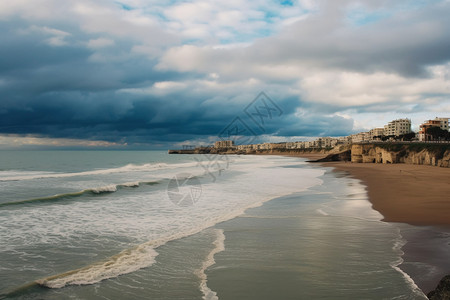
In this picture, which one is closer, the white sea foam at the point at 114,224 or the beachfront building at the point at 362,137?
the white sea foam at the point at 114,224

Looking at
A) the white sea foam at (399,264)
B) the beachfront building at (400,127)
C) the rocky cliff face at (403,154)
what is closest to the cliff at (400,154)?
the rocky cliff face at (403,154)

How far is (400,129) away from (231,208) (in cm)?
15871

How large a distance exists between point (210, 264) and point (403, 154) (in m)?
52.0

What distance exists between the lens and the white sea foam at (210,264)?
5246mm

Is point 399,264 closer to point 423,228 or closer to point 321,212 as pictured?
point 423,228

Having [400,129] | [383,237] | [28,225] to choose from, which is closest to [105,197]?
[28,225]

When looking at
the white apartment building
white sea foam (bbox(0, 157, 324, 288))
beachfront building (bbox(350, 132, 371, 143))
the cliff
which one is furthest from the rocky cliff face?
beachfront building (bbox(350, 132, 371, 143))

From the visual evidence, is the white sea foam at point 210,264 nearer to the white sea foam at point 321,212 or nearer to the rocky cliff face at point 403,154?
the white sea foam at point 321,212

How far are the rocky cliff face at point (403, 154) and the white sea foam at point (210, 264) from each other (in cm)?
4164

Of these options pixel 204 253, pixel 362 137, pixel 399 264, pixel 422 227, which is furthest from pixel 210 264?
pixel 362 137

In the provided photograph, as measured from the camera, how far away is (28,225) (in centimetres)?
1124

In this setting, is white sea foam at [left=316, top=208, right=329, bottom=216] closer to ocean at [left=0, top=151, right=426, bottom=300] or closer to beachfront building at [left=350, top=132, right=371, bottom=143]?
ocean at [left=0, top=151, right=426, bottom=300]

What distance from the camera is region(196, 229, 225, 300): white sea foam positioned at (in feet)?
17.2

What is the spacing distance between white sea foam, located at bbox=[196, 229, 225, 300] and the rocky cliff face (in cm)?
4164
